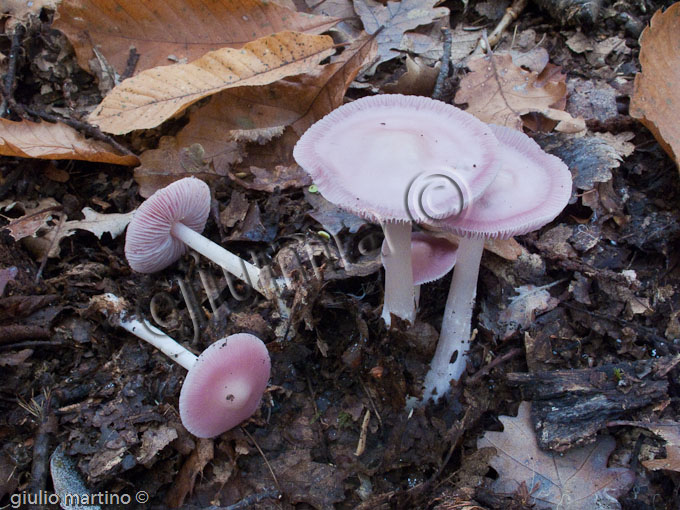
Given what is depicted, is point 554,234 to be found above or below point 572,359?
above

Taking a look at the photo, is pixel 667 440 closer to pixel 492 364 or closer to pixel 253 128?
pixel 492 364

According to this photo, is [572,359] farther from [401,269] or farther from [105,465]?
[105,465]

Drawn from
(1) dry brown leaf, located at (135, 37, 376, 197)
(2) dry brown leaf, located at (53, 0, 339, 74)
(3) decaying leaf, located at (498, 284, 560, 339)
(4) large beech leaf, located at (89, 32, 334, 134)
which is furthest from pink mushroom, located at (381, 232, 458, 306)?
(2) dry brown leaf, located at (53, 0, 339, 74)

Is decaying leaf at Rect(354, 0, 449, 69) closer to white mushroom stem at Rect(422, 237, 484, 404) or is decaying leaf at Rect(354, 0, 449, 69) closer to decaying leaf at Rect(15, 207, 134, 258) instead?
white mushroom stem at Rect(422, 237, 484, 404)

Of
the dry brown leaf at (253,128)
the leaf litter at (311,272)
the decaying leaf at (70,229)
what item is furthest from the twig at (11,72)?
the dry brown leaf at (253,128)

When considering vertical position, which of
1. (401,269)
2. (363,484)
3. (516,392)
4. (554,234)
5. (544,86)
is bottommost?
(363,484)

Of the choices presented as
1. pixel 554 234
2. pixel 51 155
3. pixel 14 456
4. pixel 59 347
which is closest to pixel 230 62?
pixel 51 155

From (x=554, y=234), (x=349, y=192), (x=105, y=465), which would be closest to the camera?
(x=349, y=192)
